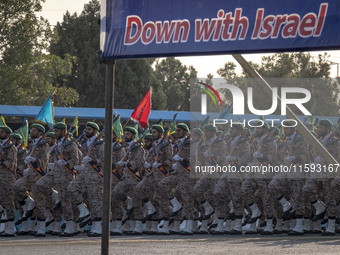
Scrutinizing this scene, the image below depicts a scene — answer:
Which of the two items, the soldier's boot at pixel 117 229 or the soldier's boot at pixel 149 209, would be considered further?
the soldier's boot at pixel 149 209

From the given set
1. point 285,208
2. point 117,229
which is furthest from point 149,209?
point 285,208

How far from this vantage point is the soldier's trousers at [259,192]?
14625 mm

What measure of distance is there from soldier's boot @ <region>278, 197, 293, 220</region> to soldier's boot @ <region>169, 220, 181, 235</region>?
195 centimetres

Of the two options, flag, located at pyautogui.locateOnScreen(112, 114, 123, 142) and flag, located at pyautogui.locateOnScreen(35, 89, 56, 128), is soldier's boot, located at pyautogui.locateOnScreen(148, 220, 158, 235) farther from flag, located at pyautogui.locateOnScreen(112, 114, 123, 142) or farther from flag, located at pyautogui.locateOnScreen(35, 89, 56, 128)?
flag, located at pyautogui.locateOnScreen(35, 89, 56, 128)

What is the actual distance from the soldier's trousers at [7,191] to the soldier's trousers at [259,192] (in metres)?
4.29

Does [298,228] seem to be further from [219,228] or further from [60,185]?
[60,185]

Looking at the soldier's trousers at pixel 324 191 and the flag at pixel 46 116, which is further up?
the flag at pixel 46 116

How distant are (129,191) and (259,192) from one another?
2501mm

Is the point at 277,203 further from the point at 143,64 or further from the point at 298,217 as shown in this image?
the point at 143,64

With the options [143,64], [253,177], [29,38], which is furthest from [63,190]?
[143,64]

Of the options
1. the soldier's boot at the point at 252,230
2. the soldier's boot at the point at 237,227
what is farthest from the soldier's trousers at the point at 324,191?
the soldier's boot at the point at 237,227

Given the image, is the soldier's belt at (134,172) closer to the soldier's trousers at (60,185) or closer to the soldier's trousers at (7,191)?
the soldier's trousers at (60,185)

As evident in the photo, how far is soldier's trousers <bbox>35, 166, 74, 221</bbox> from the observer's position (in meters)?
13.9

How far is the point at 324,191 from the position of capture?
46.8 feet
